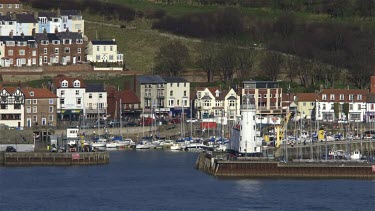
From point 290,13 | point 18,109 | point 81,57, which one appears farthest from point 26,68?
point 290,13

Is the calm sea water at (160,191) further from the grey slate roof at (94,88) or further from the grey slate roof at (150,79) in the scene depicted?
the grey slate roof at (150,79)

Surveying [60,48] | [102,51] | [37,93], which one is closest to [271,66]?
[102,51]

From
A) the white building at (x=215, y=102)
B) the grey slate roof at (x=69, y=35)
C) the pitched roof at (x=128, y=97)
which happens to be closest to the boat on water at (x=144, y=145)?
the pitched roof at (x=128, y=97)

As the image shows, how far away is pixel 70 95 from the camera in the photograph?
373 feet

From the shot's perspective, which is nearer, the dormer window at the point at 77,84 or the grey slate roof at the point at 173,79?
the dormer window at the point at 77,84

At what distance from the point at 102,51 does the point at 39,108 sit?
16.2 m

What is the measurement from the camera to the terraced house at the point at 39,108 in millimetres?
109562

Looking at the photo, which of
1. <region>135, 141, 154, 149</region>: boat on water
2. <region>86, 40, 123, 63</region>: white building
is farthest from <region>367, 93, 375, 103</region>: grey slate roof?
<region>86, 40, 123, 63</region>: white building

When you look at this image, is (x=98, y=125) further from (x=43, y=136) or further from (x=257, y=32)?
(x=257, y=32)

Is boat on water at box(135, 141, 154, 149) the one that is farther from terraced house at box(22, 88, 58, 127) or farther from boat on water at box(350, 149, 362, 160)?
boat on water at box(350, 149, 362, 160)

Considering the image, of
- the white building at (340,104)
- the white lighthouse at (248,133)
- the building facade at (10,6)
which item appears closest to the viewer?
the white lighthouse at (248,133)

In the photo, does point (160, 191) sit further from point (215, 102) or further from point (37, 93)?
point (215, 102)

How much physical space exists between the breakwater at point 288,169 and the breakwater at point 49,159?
7.96m

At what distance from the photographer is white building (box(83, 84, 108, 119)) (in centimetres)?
11412
